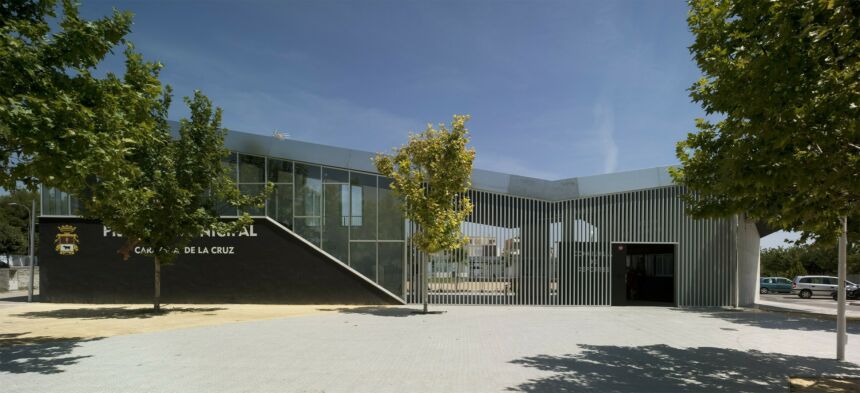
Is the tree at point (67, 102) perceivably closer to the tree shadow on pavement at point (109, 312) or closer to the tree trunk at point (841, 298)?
the tree shadow on pavement at point (109, 312)

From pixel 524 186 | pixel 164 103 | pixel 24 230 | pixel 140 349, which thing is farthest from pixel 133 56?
pixel 24 230

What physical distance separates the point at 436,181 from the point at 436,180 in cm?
4

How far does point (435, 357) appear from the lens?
9.71m

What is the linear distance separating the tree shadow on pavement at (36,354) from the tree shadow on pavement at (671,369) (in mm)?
7712

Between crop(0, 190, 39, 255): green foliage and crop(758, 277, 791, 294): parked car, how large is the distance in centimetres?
6085

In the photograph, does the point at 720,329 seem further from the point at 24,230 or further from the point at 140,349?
the point at 24,230

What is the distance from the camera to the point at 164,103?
1783 cm

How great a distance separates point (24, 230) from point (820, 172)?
73981 mm

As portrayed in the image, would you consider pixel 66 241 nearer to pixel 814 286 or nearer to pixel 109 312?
pixel 109 312

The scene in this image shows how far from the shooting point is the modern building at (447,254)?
68.6 feet

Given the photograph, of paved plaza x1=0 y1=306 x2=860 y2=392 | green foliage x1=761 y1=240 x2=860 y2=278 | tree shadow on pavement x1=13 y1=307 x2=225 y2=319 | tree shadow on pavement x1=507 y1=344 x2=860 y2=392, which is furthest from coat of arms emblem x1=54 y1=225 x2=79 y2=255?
green foliage x1=761 y1=240 x2=860 y2=278

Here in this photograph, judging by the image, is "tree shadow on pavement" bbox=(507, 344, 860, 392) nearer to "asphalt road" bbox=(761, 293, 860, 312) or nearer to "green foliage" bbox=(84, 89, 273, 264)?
"green foliage" bbox=(84, 89, 273, 264)

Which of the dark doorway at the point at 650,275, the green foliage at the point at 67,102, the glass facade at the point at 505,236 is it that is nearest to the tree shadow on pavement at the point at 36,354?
the green foliage at the point at 67,102

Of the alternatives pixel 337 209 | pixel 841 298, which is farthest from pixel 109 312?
pixel 841 298
